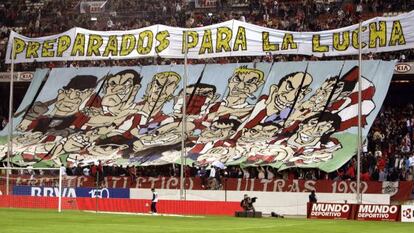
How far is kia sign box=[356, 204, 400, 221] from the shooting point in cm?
4644

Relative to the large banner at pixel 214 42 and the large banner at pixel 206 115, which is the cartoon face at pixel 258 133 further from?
the large banner at pixel 214 42

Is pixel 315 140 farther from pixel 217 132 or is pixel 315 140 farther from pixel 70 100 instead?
pixel 70 100

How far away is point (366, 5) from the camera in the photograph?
214 ft

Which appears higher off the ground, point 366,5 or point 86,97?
point 366,5

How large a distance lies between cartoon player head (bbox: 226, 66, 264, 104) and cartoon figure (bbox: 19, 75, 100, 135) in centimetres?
984

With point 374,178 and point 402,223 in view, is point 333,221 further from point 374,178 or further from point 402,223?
point 374,178

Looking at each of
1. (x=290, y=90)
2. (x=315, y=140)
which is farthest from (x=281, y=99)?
(x=315, y=140)

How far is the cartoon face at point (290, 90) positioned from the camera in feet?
196

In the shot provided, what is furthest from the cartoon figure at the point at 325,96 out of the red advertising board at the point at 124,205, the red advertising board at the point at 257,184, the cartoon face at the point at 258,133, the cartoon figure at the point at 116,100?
the cartoon figure at the point at 116,100

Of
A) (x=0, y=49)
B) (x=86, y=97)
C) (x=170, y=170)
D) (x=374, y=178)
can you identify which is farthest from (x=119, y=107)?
(x=374, y=178)

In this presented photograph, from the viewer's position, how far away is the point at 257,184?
54.8 m

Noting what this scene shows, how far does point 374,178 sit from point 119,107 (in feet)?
63.6

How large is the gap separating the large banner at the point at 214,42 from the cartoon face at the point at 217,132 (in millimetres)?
5347

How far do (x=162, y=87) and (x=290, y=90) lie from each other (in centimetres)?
923
